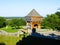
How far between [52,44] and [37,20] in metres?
17.2

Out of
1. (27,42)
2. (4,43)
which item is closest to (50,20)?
(4,43)

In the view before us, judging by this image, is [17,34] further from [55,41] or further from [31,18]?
[55,41]

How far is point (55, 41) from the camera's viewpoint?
580 inches

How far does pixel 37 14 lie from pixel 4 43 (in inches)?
489

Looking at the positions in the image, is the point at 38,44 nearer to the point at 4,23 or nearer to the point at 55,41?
the point at 55,41

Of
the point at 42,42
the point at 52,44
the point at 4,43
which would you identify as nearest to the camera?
the point at 52,44

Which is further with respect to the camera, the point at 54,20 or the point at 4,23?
the point at 4,23

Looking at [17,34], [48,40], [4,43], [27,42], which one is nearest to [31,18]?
[17,34]

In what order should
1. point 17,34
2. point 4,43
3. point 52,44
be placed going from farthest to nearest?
point 17,34 → point 4,43 → point 52,44

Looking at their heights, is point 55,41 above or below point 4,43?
above

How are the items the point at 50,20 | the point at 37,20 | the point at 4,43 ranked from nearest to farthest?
the point at 4,43, the point at 37,20, the point at 50,20

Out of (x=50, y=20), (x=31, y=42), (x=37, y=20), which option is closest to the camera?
(x=31, y=42)

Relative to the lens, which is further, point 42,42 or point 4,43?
point 4,43

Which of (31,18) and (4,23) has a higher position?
(31,18)
